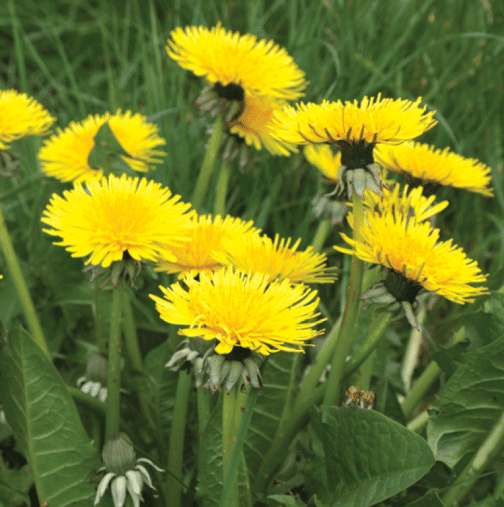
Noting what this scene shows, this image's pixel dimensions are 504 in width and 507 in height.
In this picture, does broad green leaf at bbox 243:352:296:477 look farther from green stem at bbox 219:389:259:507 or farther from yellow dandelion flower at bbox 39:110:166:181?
yellow dandelion flower at bbox 39:110:166:181

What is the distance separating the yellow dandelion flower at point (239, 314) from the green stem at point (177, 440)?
0.27 m

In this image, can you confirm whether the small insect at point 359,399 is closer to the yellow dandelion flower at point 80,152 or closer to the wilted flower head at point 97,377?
the wilted flower head at point 97,377

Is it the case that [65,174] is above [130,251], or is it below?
below

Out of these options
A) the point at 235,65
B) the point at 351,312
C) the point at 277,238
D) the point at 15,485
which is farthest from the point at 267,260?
the point at 15,485

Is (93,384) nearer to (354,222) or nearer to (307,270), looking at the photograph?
(307,270)

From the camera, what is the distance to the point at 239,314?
657mm

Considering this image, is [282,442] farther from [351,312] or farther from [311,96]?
[311,96]

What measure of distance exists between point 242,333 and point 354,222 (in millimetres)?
271

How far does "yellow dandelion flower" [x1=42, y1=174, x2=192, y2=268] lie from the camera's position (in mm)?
755

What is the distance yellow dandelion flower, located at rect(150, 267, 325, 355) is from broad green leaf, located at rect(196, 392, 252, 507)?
224mm

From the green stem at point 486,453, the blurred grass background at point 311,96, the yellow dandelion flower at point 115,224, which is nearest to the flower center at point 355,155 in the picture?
the yellow dandelion flower at point 115,224

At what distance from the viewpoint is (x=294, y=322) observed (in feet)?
2.21

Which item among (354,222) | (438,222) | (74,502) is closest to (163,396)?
(74,502)

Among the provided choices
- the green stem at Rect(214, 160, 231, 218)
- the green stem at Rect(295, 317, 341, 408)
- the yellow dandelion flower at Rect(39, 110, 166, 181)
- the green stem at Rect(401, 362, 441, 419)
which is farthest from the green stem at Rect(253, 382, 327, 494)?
the yellow dandelion flower at Rect(39, 110, 166, 181)
